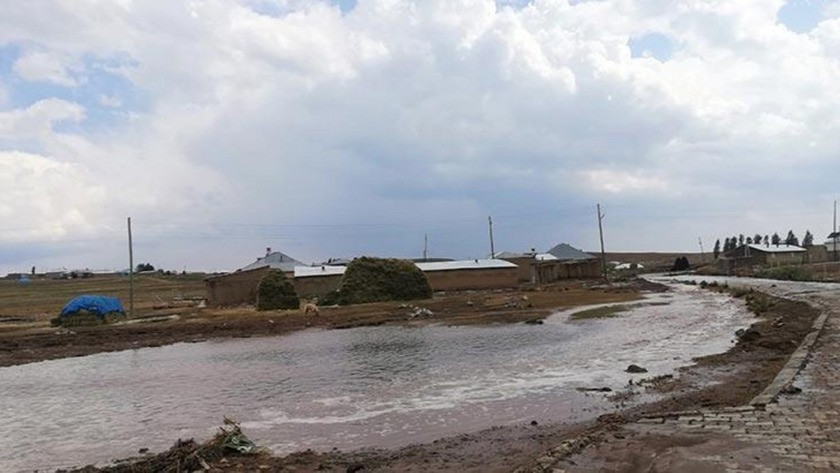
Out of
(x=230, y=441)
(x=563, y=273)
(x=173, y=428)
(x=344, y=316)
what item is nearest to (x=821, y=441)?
(x=230, y=441)

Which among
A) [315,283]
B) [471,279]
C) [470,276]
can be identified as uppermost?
[315,283]

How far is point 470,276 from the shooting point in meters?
64.8

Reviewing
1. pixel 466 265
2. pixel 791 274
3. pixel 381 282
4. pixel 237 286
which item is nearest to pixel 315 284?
pixel 237 286

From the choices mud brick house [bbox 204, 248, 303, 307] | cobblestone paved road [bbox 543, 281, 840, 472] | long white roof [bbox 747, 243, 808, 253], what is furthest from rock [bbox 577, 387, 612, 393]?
long white roof [bbox 747, 243, 808, 253]

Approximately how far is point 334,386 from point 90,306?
105ft

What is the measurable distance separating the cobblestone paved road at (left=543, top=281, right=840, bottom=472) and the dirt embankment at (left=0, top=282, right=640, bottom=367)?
74.5 feet

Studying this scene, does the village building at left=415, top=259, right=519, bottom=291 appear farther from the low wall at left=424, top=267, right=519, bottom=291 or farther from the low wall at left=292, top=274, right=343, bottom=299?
the low wall at left=292, top=274, right=343, bottom=299

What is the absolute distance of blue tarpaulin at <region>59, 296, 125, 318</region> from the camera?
41125 mm

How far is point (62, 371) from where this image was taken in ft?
71.1

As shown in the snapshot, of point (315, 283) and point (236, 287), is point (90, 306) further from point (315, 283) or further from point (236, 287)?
point (315, 283)

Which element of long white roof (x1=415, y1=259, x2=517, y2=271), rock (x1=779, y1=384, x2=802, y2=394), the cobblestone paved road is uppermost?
long white roof (x1=415, y1=259, x2=517, y2=271)

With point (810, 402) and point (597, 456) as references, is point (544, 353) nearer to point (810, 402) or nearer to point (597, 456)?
point (810, 402)

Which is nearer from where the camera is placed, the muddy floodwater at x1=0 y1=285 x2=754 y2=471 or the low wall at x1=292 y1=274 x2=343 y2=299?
the muddy floodwater at x1=0 y1=285 x2=754 y2=471

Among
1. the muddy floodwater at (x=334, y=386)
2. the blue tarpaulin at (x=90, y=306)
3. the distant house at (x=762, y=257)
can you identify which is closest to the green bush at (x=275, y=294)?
the blue tarpaulin at (x=90, y=306)
